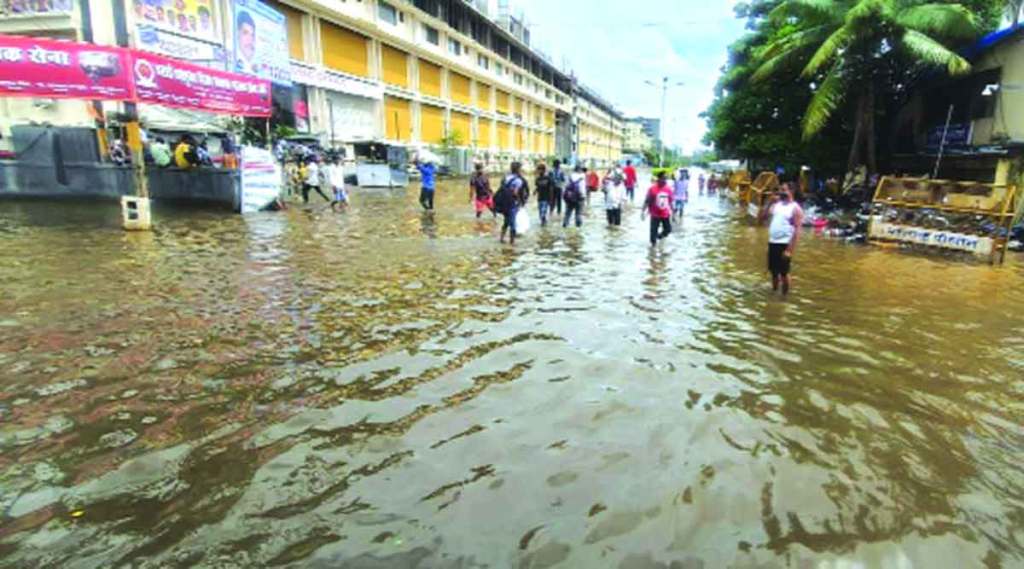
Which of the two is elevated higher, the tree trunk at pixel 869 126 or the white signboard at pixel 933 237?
the tree trunk at pixel 869 126

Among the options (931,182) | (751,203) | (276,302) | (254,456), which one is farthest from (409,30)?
(254,456)

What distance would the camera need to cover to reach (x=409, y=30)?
44625mm

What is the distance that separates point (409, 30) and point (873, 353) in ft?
148

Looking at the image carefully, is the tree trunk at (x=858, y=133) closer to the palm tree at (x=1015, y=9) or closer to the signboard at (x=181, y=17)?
the palm tree at (x=1015, y=9)

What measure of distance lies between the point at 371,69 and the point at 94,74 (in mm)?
28220

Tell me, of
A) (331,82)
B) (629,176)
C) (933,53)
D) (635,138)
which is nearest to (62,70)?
(629,176)

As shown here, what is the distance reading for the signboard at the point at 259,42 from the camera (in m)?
24.0

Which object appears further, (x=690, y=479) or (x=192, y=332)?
(x=192, y=332)

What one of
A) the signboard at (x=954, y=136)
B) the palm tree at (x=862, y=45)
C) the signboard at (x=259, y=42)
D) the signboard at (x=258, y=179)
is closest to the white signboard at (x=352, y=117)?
the signboard at (x=259, y=42)

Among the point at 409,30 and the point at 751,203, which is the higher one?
the point at 409,30

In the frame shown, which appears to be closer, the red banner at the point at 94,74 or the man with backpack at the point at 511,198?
the red banner at the point at 94,74

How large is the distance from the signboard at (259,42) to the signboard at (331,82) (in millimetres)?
5291

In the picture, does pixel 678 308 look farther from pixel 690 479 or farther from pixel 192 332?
pixel 192 332

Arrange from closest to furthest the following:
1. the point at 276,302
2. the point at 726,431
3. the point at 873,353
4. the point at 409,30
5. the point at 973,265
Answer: the point at 726,431, the point at 873,353, the point at 276,302, the point at 973,265, the point at 409,30
